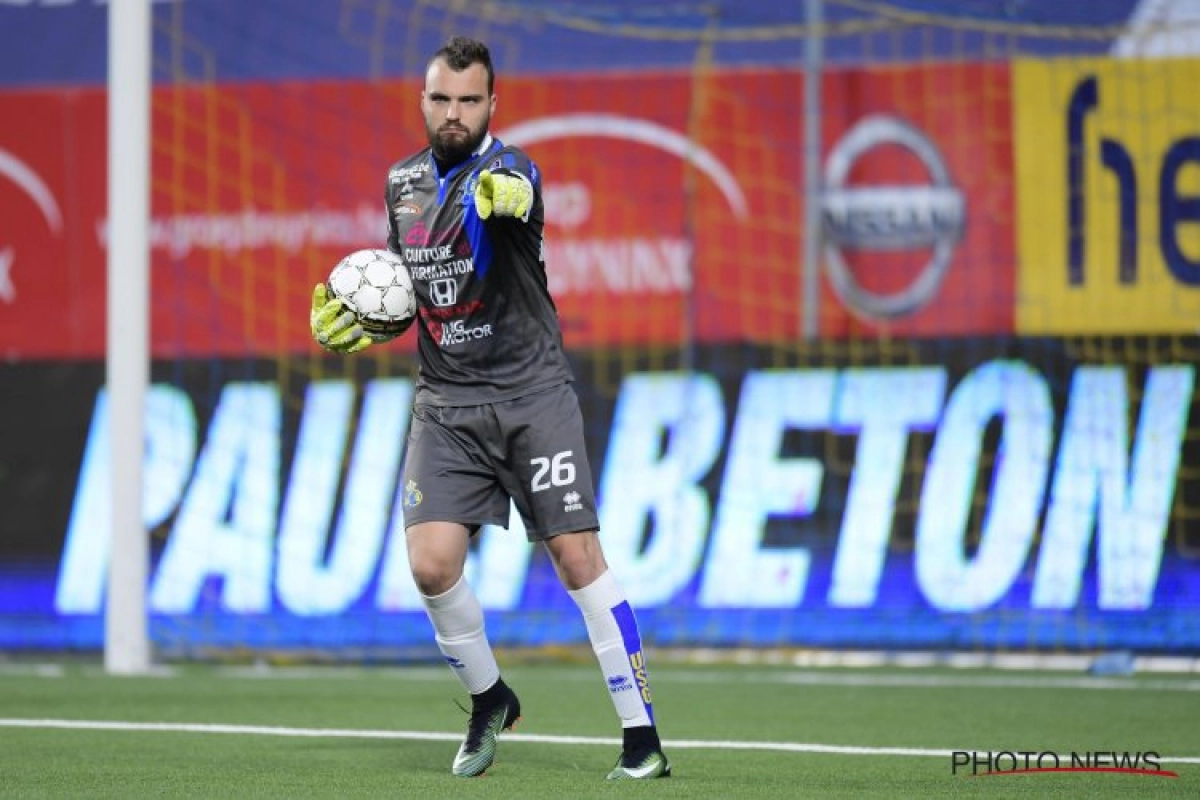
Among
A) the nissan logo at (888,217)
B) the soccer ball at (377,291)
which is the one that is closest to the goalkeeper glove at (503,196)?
the soccer ball at (377,291)

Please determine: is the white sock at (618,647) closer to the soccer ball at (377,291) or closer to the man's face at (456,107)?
the soccer ball at (377,291)

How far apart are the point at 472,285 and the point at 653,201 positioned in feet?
28.0

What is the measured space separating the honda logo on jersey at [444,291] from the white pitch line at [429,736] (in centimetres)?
159

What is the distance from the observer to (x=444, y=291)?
6.09m

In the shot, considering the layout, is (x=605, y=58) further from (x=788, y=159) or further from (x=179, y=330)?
(x=179, y=330)

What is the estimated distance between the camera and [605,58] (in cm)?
1462

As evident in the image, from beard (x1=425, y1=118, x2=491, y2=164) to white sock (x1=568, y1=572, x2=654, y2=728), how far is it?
1.19 meters

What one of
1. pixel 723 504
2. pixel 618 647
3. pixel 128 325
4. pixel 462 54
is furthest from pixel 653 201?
pixel 618 647

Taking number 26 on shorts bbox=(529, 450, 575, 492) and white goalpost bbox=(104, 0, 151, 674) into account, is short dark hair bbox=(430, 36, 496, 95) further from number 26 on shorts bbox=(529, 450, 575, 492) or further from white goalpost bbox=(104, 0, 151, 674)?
white goalpost bbox=(104, 0, 151, 674)

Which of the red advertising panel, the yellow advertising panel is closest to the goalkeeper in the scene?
the yellow advertising panel

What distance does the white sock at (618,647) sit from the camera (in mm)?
5953

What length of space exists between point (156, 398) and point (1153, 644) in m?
4.75

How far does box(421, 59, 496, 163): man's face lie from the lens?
5.95 m

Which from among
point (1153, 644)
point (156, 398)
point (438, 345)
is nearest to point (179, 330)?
point (156, 398)
